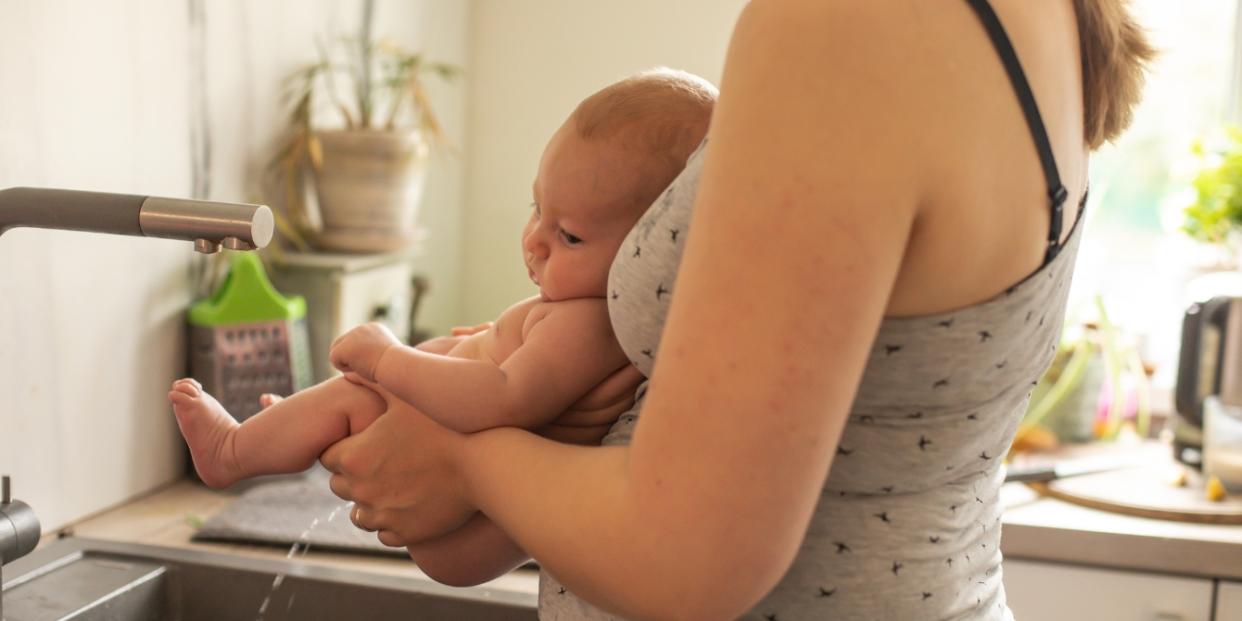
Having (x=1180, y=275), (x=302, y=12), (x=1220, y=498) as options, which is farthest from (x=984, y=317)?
(x=1180, y=275)

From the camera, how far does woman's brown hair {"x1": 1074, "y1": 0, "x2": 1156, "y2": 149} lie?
2.03 feet

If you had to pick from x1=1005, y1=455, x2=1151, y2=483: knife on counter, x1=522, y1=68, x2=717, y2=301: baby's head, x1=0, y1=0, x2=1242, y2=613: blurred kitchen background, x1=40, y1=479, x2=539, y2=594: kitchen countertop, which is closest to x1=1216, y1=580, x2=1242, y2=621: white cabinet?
x1=1005, y1=455, x2=1151, y2=483: knife on counter

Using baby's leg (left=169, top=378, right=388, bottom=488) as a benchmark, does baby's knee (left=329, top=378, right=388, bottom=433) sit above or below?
above

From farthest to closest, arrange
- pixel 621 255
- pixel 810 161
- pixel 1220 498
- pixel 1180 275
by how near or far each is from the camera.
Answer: pixel 1180 275 → pixel 1220 498 → pixel 621 255 → pixel 810 161

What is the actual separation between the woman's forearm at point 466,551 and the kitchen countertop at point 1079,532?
2.15ft

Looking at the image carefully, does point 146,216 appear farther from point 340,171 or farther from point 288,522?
point 340,171

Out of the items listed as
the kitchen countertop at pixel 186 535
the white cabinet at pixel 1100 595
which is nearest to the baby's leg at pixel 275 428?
the kitchen countertop at pixel 186 535

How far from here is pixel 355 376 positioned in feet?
2.90

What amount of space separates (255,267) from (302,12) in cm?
51

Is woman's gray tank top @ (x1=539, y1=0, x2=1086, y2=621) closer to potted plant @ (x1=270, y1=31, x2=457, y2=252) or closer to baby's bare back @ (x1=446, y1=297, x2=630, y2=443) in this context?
baby's bare back @ (x1=446, y1=297, x2=630, y2=443)

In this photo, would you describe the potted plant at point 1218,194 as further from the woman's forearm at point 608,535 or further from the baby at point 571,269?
the woman's forearm at point 608,535

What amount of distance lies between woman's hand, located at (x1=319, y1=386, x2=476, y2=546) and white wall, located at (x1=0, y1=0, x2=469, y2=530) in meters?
0.61

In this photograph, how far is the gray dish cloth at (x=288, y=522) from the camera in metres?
1.32

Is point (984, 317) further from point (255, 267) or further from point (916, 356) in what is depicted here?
point (255, 267)
